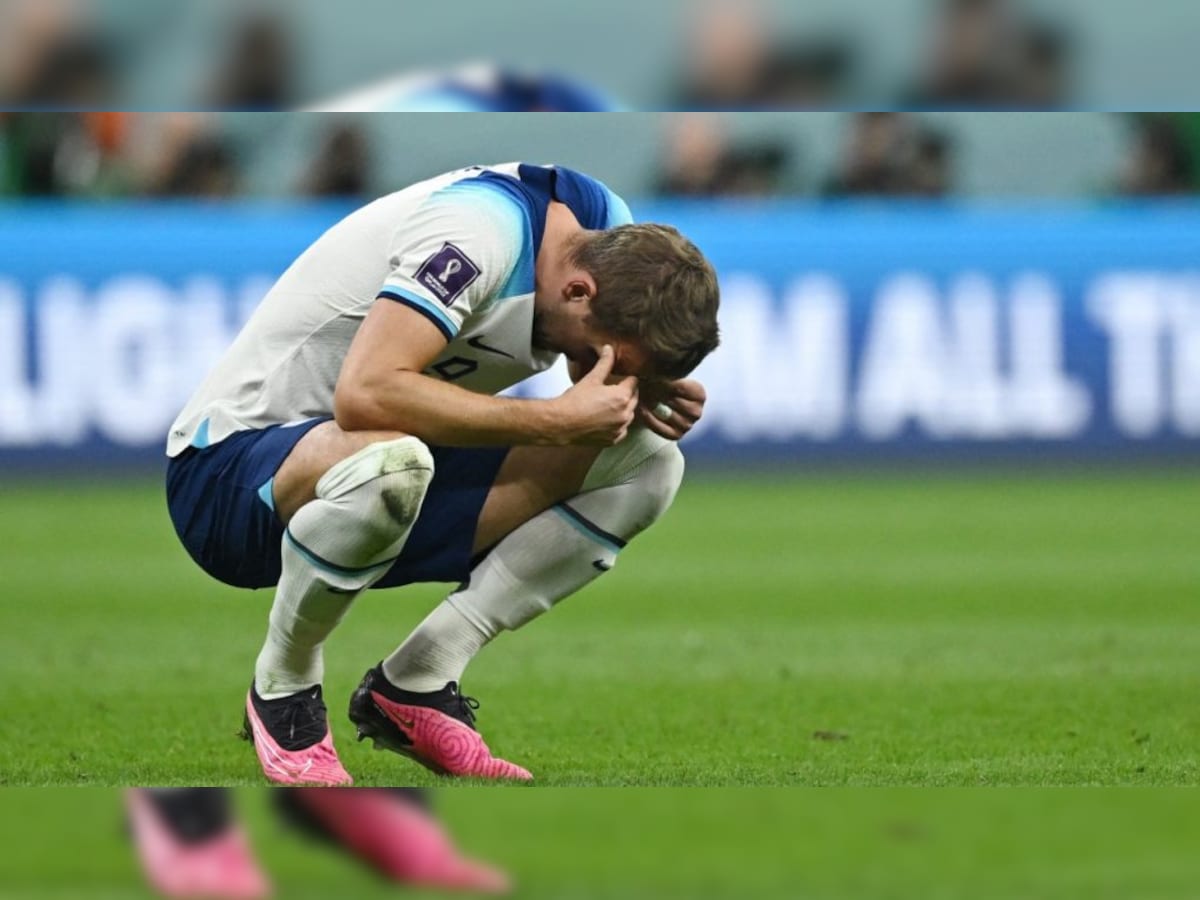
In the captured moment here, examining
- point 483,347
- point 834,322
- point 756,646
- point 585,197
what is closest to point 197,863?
point 483,347

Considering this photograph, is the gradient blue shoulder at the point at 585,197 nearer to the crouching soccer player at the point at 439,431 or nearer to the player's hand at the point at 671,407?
the crouching soccer player at the point at 439,431

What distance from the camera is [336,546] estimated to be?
3021 mm

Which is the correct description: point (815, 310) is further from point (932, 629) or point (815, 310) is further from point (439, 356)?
point (439, 356)

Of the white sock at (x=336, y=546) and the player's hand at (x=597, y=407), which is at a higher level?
the player's hand at (x=597, y=407)

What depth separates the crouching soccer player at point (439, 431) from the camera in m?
2.97

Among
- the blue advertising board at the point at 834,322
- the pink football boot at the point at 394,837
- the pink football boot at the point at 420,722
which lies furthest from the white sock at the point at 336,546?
the blue advertising board at the point at 834,322

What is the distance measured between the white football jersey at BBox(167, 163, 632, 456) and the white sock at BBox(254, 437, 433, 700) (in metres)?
0.23

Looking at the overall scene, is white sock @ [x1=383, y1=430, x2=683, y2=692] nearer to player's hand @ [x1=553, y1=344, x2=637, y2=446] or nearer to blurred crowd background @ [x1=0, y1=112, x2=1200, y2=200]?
player's hand @ [x1=553, y1=344, x2=637, y2=446]

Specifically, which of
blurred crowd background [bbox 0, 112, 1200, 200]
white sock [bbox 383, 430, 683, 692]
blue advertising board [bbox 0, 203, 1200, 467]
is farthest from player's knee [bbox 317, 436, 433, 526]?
blue advertising board [bbox 0, 203, 1200, 467]

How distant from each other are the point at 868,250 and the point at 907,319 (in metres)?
0.35

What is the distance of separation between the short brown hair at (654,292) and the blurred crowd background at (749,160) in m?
3.57

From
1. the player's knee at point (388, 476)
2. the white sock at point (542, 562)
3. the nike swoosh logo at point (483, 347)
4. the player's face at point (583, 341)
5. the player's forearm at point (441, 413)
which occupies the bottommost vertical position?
the white sock at point (542, 562)

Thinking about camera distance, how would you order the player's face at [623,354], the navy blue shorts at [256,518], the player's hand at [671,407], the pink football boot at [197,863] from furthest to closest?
the navy blue shorts at [256,518], the player's hand at [671,407], the player's face at [623,354], the pink football boot at [197,863]

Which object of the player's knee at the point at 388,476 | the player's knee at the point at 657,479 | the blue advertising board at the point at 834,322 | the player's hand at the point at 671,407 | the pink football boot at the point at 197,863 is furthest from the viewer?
the blue advertising board at the point at 834,322
